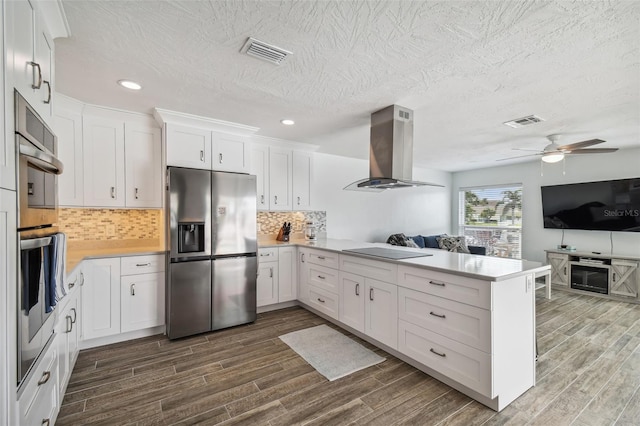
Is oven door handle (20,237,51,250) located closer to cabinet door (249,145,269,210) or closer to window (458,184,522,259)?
cabinet door (249,145,269,210)

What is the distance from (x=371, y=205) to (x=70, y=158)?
15.0ft

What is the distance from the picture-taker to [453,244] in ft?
19.7

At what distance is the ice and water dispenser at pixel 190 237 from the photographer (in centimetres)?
305

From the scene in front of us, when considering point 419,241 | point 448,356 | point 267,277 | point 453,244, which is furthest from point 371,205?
point 448,356

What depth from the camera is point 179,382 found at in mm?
2287

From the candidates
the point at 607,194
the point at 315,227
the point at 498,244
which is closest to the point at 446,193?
→ the point at 498,244

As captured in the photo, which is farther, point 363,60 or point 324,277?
point 324,277

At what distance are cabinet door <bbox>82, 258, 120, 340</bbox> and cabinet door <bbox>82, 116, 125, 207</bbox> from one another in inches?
27.2

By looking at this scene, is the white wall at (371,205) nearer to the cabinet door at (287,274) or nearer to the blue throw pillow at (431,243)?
the blue throw pillow at (431,243)

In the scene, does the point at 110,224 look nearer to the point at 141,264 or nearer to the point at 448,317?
the point at 141,264

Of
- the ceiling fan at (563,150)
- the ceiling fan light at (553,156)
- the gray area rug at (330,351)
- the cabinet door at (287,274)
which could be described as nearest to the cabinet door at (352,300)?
the gray area rug at (330,351)

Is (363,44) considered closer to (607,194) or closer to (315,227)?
(315,227)

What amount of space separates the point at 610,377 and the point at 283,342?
281cm

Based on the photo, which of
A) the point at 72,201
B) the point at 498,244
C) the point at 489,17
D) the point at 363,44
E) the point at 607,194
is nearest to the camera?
the point at 489,17
